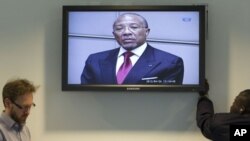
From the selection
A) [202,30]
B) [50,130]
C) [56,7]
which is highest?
[56,7]

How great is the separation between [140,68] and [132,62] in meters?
0.08

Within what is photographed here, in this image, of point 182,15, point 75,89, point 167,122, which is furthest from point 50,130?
point 182,15

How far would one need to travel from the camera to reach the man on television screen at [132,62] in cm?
303

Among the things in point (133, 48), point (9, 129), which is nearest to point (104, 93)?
point (133, 48)

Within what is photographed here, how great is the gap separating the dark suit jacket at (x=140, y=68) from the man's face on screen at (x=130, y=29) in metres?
0.09

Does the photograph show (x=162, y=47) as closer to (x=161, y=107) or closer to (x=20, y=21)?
(x=161, y=107)

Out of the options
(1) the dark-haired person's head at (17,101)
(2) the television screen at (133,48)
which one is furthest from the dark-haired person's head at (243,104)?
Result: (1) the dark-haired person's head at (17,101)

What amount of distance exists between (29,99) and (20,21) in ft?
2.88

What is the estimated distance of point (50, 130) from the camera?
3.16 meters

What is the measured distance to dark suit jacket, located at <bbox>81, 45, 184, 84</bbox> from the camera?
303 cm

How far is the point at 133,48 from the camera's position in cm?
306

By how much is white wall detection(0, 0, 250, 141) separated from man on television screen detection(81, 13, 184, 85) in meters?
0.16

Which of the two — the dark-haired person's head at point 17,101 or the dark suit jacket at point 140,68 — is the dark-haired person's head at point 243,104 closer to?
the dark suit jacket at point 140,68

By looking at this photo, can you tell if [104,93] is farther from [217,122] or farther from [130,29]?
[217,122]
